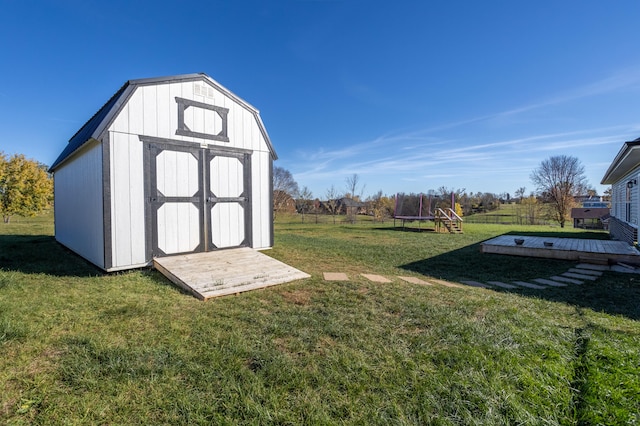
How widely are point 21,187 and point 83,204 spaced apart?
13867 millimetres

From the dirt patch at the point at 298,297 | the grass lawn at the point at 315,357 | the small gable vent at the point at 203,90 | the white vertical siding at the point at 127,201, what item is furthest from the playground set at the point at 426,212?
the white vertical siding at the point at 127,201

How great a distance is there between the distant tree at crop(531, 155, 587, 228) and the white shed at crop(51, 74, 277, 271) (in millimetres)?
29181

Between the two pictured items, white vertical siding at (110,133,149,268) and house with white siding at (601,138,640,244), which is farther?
house with white siding at (601,138,640,244)

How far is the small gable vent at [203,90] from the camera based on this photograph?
588cm

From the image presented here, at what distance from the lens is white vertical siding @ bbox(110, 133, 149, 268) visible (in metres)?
5.01

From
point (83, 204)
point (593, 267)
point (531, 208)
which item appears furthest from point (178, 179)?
point (531, 208)

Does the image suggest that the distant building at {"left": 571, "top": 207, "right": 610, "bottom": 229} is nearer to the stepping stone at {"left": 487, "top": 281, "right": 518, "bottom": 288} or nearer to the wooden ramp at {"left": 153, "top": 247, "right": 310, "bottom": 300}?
the stepping stone at {"left": 487, "top": 281, "right": 518, "bottom": 288}

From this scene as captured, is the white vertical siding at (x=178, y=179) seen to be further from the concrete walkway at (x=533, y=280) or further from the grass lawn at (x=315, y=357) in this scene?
the concrete walkway at (x=533, y=280)

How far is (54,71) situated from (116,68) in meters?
2.49

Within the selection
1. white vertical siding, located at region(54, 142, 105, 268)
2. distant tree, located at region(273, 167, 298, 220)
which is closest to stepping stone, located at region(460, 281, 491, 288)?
white vertical siding, located at region(54, 142, 105, 268)

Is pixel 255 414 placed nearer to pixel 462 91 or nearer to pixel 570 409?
pixel 570 409

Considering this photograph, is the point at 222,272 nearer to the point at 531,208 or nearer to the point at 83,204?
the point at 83,204

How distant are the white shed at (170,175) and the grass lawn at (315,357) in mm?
1432

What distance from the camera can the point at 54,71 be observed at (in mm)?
8719
